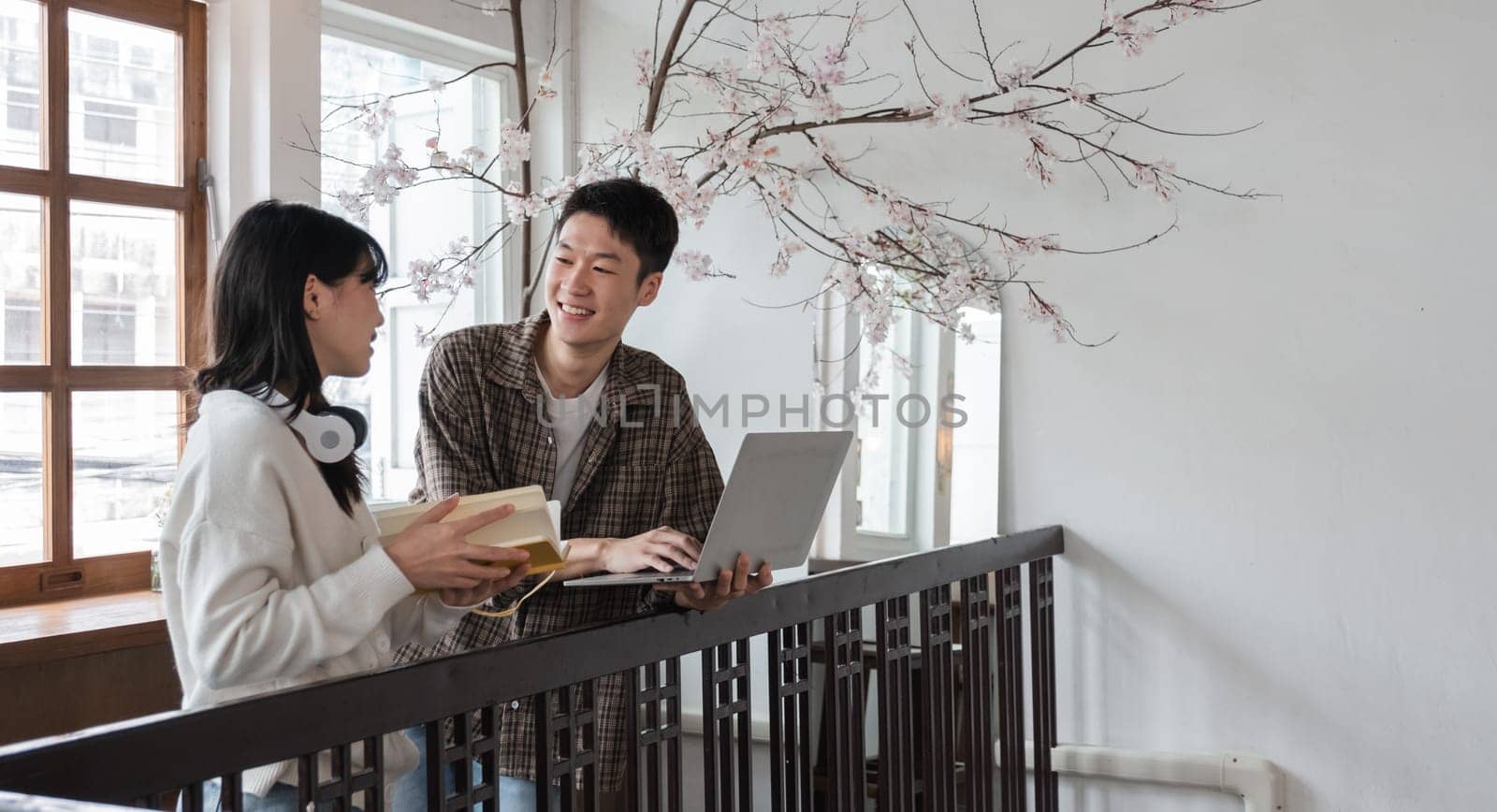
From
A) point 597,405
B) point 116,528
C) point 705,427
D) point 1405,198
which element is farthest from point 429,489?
point 1405,198

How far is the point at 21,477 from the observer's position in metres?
2.46

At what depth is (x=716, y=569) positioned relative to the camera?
61.4 inches

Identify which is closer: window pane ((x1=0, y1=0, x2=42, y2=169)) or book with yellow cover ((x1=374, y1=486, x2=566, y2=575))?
book with yellow cover ((x1=374, y1=486, x2=566, y2=575))

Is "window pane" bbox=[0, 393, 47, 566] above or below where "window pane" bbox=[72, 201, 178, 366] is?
below

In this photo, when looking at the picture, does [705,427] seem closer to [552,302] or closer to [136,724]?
[552,302]

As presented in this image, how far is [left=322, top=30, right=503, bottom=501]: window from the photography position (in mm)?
3098

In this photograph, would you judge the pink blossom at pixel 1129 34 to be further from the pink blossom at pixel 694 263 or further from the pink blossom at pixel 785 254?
the pink blossom at pixel 694 263

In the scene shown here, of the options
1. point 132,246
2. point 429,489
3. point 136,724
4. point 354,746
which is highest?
point 132,246

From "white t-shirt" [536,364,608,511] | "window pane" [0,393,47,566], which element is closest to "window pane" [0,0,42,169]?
"window pane" [0,393,47,566]

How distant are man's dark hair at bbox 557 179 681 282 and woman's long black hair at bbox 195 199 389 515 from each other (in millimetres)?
696

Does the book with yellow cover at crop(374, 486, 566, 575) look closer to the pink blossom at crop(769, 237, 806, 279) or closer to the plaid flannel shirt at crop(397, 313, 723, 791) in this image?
the plaid flannel shirt at crop(397, 313, 723, 791)

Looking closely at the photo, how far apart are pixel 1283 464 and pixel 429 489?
1.83 meters

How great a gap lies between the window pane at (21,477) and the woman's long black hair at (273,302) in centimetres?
143

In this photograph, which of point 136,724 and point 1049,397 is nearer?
point 136,724
